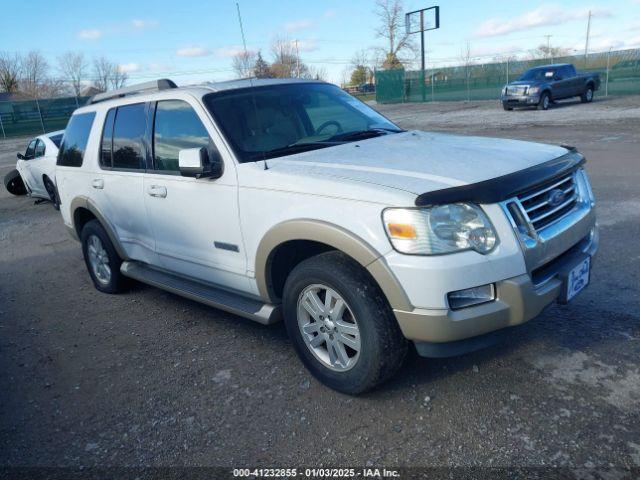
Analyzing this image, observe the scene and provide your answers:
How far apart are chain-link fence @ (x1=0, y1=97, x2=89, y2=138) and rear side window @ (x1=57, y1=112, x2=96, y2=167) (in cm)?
3607

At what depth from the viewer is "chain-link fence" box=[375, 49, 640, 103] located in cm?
2642

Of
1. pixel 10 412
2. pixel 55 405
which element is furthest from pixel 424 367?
pixel 10 412

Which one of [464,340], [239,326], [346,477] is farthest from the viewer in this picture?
[239,326]

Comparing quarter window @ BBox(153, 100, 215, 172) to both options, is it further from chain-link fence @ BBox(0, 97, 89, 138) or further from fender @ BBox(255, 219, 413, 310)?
chain-link fence @ BBox(0, 97, 89, 138)

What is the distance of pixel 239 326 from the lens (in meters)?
4.32

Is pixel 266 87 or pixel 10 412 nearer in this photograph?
pixel 10 412

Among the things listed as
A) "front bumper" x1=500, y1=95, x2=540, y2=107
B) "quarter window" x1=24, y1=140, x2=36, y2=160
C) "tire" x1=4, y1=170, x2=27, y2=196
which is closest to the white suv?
"quarter window" x1=24, y1=140, x2=36, y2=160

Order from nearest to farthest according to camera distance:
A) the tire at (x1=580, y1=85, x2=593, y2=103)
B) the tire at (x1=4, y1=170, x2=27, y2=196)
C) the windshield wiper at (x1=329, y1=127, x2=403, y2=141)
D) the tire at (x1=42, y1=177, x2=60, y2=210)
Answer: the windshield wiper at (x1=329, y1=127, x2=403, y2=141)
the tire at (x1=42, y1=177, x2=60, y2=210)
the tire at (x1=4, y1=170, x2=27, y2=196)
the tire at (x1=580, y1=85, x2=593, y2=103)

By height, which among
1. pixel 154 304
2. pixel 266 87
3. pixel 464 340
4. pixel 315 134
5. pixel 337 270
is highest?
pixel 266 87

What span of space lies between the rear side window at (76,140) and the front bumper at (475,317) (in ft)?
12.8

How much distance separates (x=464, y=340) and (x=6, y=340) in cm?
384

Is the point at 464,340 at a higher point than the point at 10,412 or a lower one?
higher

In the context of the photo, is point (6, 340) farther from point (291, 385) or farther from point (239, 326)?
point (291, 385)

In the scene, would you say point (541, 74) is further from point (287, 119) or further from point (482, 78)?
point (287, 119)
